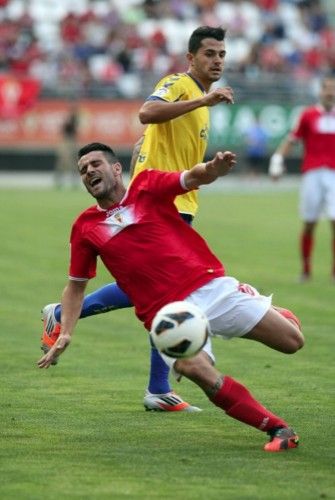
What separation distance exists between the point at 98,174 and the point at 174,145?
1.26 metres

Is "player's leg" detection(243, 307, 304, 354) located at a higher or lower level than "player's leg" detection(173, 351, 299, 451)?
higher

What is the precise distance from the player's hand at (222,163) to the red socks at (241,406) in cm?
113

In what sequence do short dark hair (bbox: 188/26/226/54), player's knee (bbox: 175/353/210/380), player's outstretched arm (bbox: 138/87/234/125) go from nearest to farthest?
1. player's knee (bbox: 175/353/210/380)
2. player's outstretched arm (bbox: 138/87/234/125)
3. short dark hair (bbox: 188/26/226/54)

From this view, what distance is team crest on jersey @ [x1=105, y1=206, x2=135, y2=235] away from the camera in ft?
25.0

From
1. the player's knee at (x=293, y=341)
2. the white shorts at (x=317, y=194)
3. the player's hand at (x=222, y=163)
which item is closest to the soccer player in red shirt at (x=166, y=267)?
the player's knee at (x=293, y=341)

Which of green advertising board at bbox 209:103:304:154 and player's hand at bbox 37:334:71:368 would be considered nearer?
player's hand at bbox 37:334:71:368

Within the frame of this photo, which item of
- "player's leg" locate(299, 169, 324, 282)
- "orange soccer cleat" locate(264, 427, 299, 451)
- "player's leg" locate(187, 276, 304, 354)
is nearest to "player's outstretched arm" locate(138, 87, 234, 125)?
"player's leg" locate(187, 276, 304, 354)

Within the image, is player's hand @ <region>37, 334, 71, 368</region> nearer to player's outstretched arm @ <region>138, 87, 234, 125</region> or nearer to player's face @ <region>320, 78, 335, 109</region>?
player's outstretched arm @ <region>138, 87, 234, 125</region>

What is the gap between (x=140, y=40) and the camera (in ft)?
135

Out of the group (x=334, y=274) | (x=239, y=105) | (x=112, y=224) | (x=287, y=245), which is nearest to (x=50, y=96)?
(x=239, y=105)

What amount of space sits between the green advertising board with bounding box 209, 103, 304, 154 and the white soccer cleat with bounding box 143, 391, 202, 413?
29988mm

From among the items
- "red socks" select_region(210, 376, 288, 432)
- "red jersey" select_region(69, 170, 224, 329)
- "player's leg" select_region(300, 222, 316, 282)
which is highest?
"red jersey" select_region(69, 170, 224, 329)

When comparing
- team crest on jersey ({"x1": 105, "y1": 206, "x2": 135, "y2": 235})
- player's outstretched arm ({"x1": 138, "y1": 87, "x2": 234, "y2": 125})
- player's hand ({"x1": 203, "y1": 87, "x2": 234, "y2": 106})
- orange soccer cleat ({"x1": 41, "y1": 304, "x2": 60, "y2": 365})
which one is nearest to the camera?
team crest on jersey ({"x1": 105, "y1": 206, "x2": 135, "y2": 235})

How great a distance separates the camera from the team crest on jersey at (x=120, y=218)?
25.0 ft
